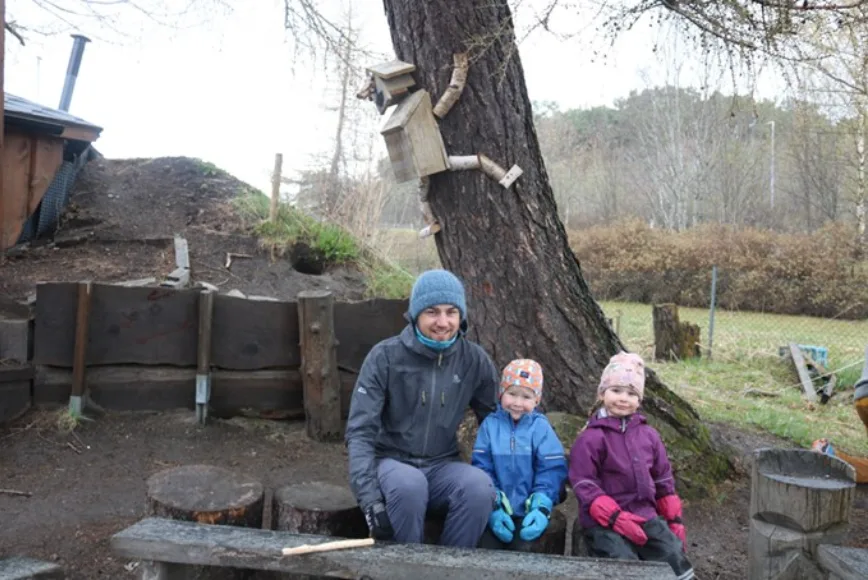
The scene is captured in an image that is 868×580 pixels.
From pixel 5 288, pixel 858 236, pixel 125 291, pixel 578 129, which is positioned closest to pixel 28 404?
pixel 125 291

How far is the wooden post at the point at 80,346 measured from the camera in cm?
479

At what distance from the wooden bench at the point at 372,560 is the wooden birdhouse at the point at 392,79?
239 centimetres

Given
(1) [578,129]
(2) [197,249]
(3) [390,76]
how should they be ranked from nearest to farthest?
(3) [390,76]
(2) [197,249]
(1) [578,129]

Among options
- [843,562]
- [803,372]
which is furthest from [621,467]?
[803,372]

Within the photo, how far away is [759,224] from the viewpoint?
27.7 meters

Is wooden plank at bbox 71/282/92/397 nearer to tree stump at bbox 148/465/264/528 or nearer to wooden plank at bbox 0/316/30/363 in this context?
wooden plank at bbox 0/316/30/363

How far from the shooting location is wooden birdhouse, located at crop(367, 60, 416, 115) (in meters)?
3.78

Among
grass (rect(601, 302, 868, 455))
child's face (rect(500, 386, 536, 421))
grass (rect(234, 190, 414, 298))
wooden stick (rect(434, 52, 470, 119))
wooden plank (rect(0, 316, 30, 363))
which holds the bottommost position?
grass (rect(601, 302, 868, 455))

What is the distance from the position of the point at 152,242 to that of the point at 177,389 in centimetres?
298

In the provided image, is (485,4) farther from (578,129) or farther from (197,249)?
(578,129)

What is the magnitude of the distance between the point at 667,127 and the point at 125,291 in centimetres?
2996

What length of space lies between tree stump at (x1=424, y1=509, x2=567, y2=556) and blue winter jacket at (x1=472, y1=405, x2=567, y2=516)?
0.26 feet

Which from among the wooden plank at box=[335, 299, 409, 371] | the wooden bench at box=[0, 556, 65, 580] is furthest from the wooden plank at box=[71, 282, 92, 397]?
the wooden bench at box=[0, 556, 65, 580]

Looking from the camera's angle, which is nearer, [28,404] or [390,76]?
[390,76]
